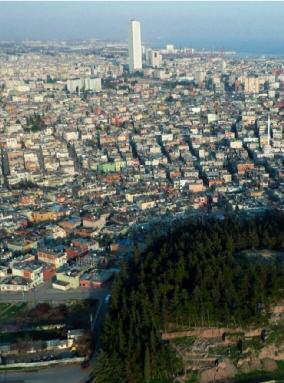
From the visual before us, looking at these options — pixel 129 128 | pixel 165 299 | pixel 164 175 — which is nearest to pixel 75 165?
pixel 164 175

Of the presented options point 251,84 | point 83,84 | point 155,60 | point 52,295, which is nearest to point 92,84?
point 83,84

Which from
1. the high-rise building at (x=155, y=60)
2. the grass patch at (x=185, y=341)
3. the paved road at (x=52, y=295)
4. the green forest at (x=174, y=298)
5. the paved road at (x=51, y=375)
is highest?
the high-rise building at (x=155, y=60)

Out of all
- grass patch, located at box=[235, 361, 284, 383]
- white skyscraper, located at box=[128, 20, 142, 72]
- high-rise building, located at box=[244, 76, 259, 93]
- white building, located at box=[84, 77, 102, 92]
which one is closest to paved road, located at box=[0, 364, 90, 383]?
grass patch, located at box=[235, 361, 284, 383]

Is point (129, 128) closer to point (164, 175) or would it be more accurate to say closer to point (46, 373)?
point (164, 175)

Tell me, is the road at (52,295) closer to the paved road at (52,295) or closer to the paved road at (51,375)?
the paved road at (52,295)

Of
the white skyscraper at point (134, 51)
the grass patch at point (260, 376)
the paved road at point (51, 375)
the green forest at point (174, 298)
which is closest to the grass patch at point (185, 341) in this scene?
the green forest at point (174, 298)

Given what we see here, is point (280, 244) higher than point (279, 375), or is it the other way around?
point (280, 244)
